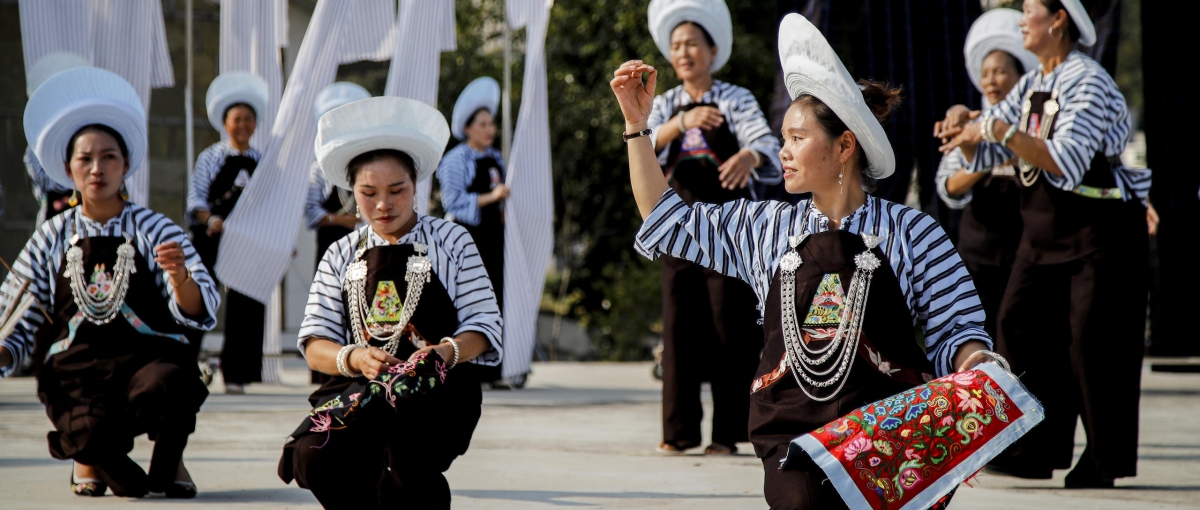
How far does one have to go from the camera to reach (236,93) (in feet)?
26.1

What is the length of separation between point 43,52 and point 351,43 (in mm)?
1870

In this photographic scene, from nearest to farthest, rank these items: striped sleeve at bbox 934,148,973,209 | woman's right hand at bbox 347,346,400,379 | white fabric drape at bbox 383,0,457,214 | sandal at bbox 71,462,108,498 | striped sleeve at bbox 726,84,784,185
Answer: woman's right hand at bbox 347,346,400,379 < sandal at bbox 71,462,108,498 < striped sleeve at bbox 934,148,973,209 < striped sleeve at bbox 726,84,784,185 < white fabric drape at bbox 383,0,457,214

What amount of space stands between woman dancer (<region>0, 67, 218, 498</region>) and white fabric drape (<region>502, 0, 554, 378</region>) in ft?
12.2

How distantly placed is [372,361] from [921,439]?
143 cm

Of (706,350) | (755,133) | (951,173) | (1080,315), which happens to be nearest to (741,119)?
(755,133)

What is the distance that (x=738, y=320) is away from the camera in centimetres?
548

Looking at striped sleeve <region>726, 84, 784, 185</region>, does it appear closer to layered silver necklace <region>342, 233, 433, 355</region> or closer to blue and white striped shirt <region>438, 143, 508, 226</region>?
layered silver necklace <region>342, 233, 433, 355</region>

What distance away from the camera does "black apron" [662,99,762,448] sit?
215 inches

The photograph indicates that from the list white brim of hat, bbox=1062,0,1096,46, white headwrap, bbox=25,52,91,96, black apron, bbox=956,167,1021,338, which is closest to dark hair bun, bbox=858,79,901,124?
white brim of hat, bbox=1062,0,1096,46

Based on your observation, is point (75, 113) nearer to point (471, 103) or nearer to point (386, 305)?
point (386, 305)

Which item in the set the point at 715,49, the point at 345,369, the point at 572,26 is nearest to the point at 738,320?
the point at 715,49

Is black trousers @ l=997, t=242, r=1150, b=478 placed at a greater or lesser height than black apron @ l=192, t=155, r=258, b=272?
lesser

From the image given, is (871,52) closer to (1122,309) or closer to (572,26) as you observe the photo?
(1122,309)

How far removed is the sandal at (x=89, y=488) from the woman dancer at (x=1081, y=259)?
10.6 ft
